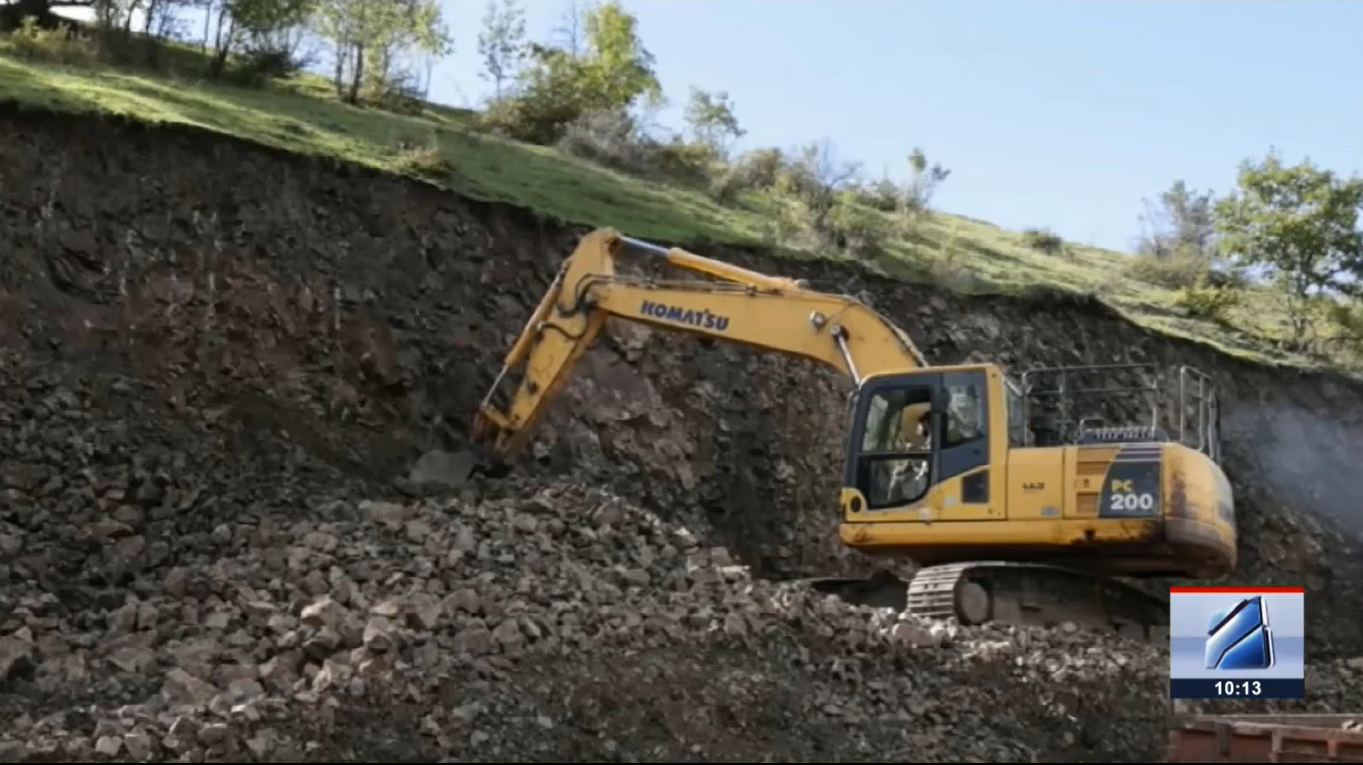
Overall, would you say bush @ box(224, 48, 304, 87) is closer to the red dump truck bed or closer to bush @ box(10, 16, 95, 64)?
bush @ box(10, 16, 95, 64)

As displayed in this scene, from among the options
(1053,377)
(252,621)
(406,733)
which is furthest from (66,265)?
(1053,377)

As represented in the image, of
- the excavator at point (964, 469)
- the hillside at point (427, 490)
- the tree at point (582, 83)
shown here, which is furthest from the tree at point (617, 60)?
the excavator at point (964, 469)

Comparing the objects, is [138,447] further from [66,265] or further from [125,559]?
[66,265]

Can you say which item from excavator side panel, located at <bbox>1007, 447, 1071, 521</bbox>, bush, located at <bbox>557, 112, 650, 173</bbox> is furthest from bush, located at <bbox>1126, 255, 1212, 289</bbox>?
excavator side panel, located at <bbox>1007, 447, 1071, 521</bbox>

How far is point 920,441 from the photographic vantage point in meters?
13.0

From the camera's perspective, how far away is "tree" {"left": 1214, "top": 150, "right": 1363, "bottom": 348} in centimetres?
Result: 2825

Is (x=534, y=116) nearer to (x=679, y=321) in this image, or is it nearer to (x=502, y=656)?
(x=679, y=321)

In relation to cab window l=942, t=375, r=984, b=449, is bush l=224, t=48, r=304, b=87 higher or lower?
higher

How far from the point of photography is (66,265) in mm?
14203

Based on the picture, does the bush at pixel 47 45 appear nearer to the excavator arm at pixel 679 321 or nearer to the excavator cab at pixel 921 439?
the excavator arm at pixel 679 321

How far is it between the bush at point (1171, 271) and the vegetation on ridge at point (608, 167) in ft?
0.18

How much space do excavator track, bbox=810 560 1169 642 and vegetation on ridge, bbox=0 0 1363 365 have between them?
7018 mm
